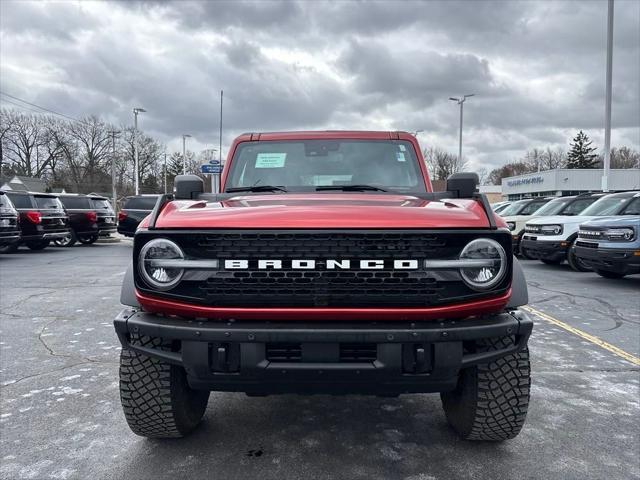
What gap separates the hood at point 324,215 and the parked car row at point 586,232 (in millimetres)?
6567

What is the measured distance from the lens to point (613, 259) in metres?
8.30

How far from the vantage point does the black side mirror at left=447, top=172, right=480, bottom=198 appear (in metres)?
3.22

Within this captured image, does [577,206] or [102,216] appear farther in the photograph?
[102,216]

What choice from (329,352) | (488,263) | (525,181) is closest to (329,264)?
(329,352)

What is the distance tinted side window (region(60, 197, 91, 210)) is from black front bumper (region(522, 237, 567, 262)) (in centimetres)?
1499

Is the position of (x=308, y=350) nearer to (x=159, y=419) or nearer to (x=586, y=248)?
(x=159, y=419)

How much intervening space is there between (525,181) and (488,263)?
55.0m

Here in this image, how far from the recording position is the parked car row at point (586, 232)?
8.25 meters

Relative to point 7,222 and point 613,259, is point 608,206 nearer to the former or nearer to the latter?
point 613,259

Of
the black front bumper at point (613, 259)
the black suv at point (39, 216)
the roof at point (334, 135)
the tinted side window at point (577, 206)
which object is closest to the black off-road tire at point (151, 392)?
the roof at point (334, 135)

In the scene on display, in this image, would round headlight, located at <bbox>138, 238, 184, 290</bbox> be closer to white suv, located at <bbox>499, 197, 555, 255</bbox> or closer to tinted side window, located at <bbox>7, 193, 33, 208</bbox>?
white suv, located at <bbox>499, 197, 555, 255</bbox>

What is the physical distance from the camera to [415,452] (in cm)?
279

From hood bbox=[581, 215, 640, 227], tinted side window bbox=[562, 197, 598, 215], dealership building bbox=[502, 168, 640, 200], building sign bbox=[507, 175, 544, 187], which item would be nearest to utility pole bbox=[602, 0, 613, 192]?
tinted side window bbox=[562, 197, 598, 215]

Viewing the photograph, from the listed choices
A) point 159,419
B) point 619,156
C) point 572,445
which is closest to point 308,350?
point 159,419
